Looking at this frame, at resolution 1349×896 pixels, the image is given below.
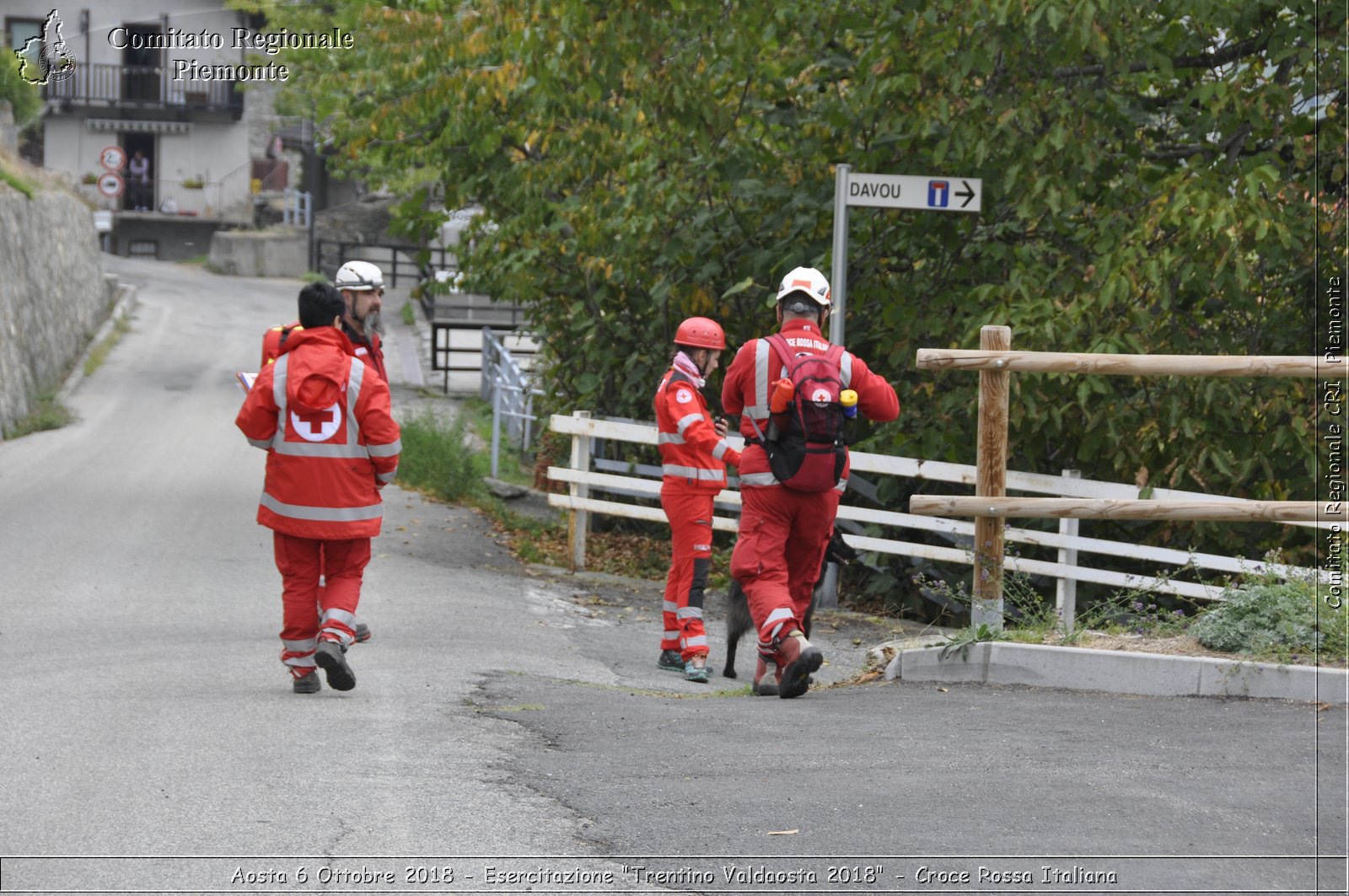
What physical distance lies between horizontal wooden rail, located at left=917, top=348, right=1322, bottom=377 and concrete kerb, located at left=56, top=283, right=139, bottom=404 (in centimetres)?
1707

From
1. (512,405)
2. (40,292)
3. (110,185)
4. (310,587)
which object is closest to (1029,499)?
(310,587)

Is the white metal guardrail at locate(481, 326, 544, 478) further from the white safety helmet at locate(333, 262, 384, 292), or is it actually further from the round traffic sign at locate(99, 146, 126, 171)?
the round traffic sign at locate(99, 146, 126, 171)

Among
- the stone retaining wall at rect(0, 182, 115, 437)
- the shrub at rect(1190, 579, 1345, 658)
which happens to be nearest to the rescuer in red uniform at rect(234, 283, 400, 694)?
the shrub at rect(1190, 579, 1345, 658)

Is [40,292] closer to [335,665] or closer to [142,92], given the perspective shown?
[335,665]

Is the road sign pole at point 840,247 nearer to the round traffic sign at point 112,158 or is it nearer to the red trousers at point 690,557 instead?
the red trousers at point 690,557

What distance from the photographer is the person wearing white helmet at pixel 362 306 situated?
26.8 ft

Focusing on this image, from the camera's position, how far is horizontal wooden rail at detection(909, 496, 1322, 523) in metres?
7.08

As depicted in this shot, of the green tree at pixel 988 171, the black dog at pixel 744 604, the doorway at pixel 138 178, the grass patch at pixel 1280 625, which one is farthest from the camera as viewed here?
the doorway at pixel 138 178

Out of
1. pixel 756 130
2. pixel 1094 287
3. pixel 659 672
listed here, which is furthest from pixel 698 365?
pixel 756 130

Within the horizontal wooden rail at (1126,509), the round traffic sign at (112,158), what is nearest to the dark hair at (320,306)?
the horizontal wooden rail at (1126,509)

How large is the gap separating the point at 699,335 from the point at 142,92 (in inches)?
1822

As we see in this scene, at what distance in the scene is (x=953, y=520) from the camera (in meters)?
10.8

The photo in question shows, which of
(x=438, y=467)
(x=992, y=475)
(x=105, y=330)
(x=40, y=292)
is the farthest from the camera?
(x=105, y=330)

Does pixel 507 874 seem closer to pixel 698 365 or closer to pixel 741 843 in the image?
pixel 741 843
